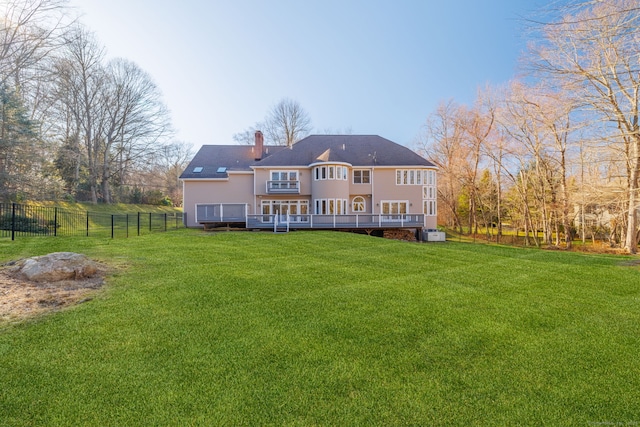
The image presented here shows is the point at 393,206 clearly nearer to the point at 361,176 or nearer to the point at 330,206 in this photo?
the point at 361,176

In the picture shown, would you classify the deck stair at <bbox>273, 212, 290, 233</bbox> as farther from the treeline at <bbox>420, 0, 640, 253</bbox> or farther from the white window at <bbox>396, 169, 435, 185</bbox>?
the treeline at <bbox>420, 0, 640, 253</bbox>

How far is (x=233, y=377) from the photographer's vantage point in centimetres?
290

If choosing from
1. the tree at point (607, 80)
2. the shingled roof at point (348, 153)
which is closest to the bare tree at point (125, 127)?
the shingled roof at point (348, 153)

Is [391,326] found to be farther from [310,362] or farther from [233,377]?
[233,377]

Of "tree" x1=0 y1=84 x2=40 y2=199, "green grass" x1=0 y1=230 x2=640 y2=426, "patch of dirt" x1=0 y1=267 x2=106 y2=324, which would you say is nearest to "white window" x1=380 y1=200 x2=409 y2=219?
"green grass" x1=0 y1=230 x2=640 y2=426

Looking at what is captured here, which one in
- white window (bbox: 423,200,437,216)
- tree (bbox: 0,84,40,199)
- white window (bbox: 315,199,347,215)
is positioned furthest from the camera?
white window (bbox: 423,200,437,216)

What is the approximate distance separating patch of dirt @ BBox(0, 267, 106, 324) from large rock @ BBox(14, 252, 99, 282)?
135 millimetres

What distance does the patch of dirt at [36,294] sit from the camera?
4.30 metres

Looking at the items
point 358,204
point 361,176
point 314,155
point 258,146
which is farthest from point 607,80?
point 258,146

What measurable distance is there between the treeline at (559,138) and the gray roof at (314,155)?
756cm

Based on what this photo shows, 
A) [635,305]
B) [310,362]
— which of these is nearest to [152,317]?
[310,362]

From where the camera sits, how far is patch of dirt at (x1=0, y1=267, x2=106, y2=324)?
4301mm

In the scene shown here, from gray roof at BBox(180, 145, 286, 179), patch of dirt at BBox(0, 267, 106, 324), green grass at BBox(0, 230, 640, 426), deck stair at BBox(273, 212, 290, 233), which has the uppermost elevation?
gray roof at BBox(180, 145, 286, 179)

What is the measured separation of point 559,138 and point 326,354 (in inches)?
985
